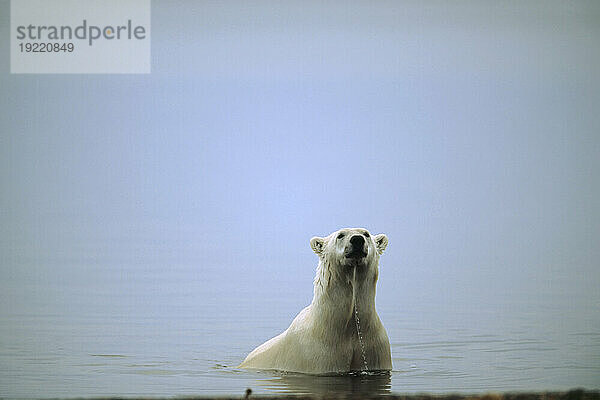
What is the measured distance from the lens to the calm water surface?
833cm

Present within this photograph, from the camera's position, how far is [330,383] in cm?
764

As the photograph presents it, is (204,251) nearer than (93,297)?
No

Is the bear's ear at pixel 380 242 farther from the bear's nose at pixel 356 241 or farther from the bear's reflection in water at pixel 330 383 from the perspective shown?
Result: the bear's reflection in water at pixel 330 383

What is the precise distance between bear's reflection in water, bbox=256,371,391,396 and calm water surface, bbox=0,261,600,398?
2 cm

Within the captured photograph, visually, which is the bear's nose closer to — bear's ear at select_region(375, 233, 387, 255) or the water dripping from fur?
the water dripping from fur

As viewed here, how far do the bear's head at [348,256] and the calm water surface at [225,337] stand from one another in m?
0.83

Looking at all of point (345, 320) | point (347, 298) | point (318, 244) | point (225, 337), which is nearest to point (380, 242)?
point (318, 244)

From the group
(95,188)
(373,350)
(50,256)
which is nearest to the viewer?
(373,350)

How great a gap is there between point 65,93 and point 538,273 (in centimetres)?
1224

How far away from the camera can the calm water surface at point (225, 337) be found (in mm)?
8328

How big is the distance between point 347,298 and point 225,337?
13.3ft

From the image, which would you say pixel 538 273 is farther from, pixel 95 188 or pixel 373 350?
pixel 95 188

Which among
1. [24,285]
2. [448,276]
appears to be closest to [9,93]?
[24,285]

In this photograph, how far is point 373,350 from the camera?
7953 millimetres
